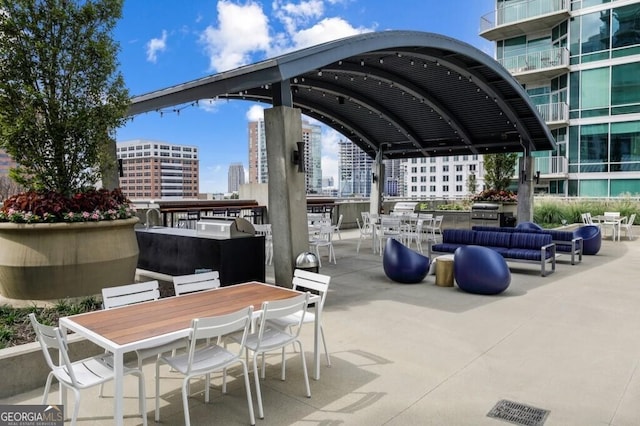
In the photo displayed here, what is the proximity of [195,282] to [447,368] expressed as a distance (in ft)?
8.07

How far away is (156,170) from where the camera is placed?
3691 centimetres

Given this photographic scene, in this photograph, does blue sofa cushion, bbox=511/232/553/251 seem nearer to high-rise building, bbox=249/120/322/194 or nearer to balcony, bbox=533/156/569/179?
balcony, bbox=533/156/569/179

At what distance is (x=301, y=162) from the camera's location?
656 cm

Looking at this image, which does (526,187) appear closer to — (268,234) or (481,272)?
(481,272)

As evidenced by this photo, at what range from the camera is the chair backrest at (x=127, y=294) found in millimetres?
3537

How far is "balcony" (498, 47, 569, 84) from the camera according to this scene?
2339 centimetres

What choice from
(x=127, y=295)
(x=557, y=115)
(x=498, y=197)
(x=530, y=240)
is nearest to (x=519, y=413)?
(x=127, y=295)

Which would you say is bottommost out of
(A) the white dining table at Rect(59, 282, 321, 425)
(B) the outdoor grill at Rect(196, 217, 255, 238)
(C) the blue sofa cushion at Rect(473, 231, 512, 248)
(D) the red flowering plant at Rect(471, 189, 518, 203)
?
(C) the blue sofa cushion at Rect(473, 231, 512, 248)

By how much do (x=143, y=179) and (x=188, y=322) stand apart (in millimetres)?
38030

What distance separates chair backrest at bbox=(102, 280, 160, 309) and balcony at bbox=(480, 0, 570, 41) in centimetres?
2623

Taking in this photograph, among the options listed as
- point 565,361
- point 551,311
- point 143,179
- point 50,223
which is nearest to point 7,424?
point 50,223

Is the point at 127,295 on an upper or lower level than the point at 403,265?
upper

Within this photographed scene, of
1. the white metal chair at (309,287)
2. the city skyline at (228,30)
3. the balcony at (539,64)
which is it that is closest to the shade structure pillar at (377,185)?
the city skyline at (228,30)

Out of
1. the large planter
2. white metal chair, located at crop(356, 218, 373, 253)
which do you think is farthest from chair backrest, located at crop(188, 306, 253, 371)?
white metal chair, located at crop(356, 218, 373, 253)
